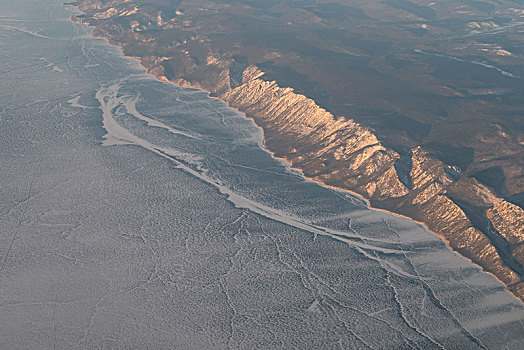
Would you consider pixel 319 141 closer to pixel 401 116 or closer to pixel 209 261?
pixel 401 116

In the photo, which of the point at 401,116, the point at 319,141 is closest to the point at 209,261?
the point at 319,141

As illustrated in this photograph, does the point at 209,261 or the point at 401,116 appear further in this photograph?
the point at 401,116

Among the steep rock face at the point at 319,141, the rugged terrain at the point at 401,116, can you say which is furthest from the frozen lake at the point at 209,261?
the rugged terrain at the point at 401,116

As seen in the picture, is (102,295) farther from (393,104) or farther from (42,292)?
(393,104)

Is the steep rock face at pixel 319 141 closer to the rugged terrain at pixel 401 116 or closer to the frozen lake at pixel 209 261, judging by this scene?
the rugged terrain at pixel 401 116

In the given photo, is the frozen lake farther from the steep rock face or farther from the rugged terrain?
the rugged terrain

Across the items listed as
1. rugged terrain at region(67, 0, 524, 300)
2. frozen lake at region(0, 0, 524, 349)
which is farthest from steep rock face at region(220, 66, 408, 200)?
frozen lake at region(0, 0, 524, 349)

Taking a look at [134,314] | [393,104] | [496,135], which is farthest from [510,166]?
[134,314]

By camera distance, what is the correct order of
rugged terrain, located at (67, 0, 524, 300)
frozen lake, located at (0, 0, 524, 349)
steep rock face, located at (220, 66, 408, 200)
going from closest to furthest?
frozen lake, located at (0, 0, 524, 349), rugged terrain, located at (67, 0, 524, 300), steep rock face, located at (220, 66, 408, 200)
